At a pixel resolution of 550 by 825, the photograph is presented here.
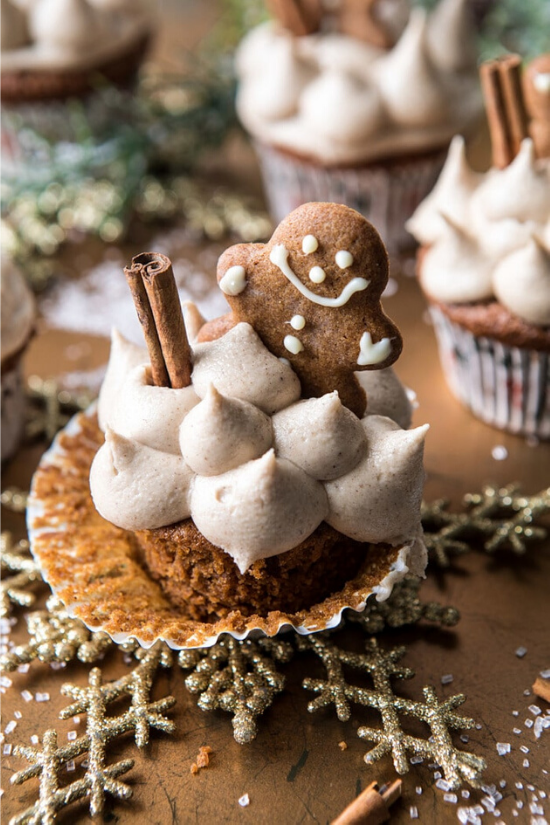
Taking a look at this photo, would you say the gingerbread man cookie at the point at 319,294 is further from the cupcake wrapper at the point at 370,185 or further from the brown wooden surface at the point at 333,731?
the cupcake wrapper at the point at 370,185

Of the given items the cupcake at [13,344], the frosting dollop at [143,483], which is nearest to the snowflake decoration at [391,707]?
the frosting dollop at [143,483]

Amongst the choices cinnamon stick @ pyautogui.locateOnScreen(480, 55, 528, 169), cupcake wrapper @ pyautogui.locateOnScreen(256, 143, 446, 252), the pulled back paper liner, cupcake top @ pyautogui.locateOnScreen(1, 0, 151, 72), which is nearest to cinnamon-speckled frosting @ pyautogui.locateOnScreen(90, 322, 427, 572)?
the pulled back paper liner

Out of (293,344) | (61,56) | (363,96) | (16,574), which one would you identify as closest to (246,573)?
(293,344)

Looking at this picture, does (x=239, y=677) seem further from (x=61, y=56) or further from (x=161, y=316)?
(x=61, y=56)

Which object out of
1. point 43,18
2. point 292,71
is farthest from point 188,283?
point 43,18

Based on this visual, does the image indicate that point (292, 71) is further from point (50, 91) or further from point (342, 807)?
point (342, 807)

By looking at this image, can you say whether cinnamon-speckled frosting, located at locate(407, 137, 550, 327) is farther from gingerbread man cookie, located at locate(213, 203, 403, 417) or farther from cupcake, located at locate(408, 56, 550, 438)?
gingerbread man cookie, located at locate(213, 203, 403, 417)
